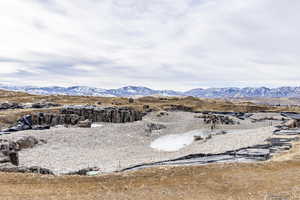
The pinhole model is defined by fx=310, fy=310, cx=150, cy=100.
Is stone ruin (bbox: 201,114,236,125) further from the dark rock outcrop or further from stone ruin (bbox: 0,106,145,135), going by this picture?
the dark rock outcrop

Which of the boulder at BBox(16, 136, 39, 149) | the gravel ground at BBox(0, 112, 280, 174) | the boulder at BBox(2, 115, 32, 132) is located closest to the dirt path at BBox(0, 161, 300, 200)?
the gravel ground at BBox(0, 112, 280, 174)

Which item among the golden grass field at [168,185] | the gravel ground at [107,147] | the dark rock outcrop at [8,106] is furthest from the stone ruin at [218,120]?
the golden grass field at [168,185]

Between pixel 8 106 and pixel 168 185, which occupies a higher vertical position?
pixel 8 106

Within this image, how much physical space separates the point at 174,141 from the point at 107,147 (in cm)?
1615

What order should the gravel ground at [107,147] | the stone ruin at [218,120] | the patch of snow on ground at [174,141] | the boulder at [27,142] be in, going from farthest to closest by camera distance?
the stone ruin at [218,120] → the patch of snow on ground at [174,141] → the boulder at [27,142] → the gravel ground at [107,147]

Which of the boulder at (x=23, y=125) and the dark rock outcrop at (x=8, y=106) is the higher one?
the dark rock outcrop at (x=8, y=106)

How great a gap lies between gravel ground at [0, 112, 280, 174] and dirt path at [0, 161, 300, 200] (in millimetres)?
15639

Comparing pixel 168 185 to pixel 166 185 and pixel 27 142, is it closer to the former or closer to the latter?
pixel 166 185

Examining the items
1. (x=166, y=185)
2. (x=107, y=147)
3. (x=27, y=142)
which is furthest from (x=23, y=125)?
(x=166, y=185)

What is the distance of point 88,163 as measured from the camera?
43.1 meters

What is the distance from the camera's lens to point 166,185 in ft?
68.5

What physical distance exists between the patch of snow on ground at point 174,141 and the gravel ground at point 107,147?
1778 millimetres

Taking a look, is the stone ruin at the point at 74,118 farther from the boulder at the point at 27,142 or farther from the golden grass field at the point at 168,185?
the golden grass field at the point at 168,185

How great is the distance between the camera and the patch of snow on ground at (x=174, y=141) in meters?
58.7
